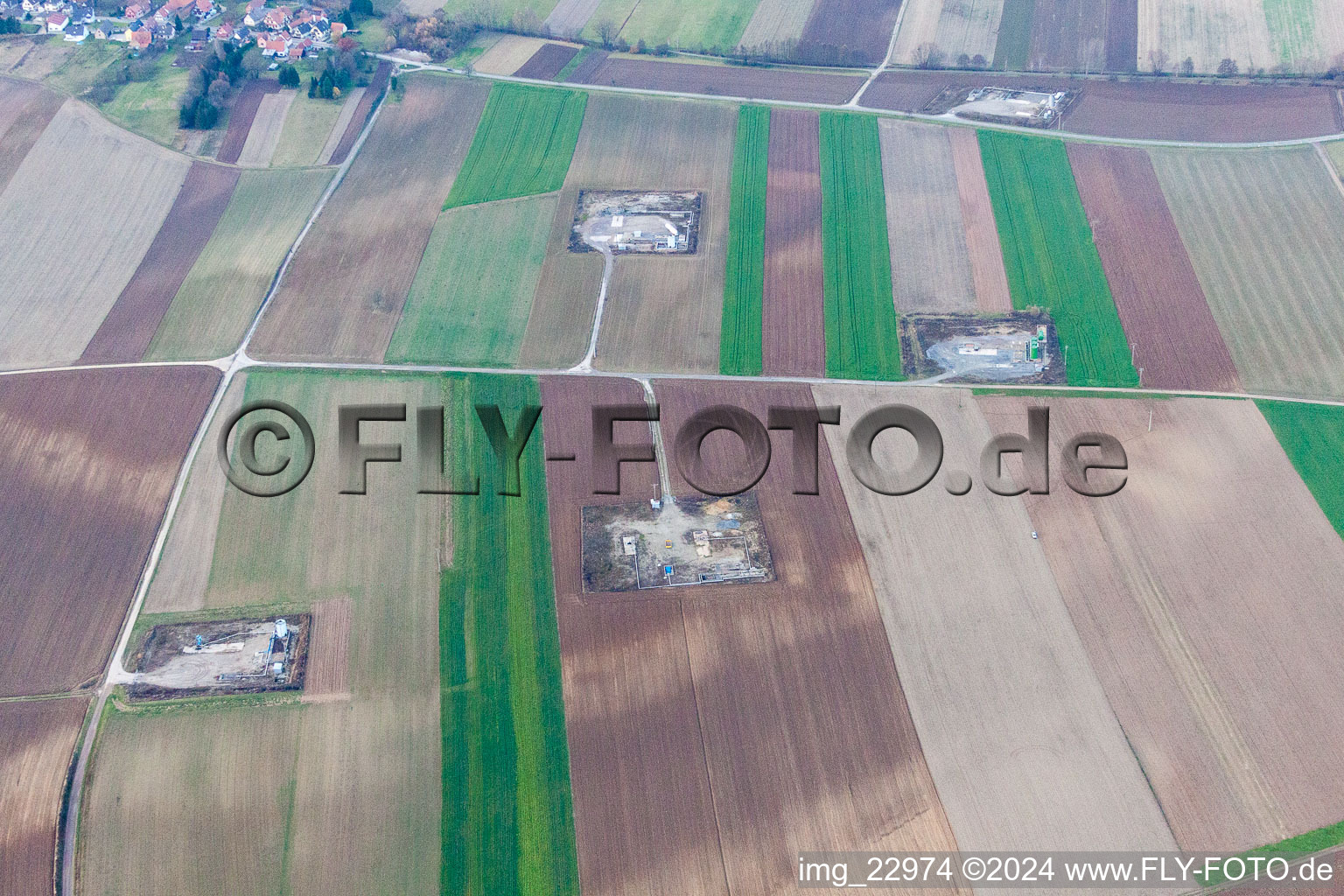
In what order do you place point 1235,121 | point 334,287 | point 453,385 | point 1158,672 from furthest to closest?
point 1235,121
point 334,287
point 453,385
point 1158,672

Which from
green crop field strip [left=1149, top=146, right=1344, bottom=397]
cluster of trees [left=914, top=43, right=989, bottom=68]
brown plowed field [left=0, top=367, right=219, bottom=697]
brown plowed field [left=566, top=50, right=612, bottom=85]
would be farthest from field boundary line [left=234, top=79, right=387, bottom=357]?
green crop field strip [left=1149, top=146, right=1344, bottom=397]

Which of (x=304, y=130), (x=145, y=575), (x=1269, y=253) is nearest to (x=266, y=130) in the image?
(x=304, y=130)

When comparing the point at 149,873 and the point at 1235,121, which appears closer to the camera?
the point at 149,873

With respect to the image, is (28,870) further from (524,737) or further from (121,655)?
(524,737)

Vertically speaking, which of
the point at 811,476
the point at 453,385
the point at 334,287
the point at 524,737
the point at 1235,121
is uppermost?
the point at 1235,121

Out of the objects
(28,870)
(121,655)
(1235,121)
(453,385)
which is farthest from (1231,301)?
(28,870)

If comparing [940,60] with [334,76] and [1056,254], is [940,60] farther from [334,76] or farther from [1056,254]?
[334,76]
